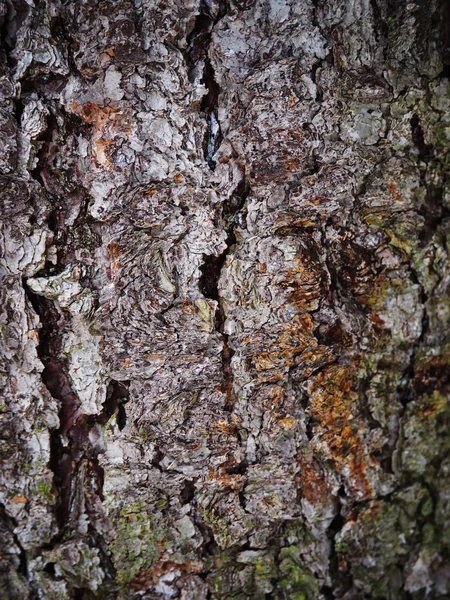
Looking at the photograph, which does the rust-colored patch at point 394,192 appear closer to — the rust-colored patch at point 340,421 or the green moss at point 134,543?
the rust-colored patch at point 340,421

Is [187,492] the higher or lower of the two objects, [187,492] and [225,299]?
the lower

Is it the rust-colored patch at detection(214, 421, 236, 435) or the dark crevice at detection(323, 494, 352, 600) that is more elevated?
the rust-colored patch at detection(214, 421, 236, 435)

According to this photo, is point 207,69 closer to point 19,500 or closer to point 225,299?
point 225,299

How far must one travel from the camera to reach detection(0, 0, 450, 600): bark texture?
907mm

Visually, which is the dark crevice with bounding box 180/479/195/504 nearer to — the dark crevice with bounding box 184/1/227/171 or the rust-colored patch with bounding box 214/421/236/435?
the rust-colored patch with bounding box 214/421/236/435

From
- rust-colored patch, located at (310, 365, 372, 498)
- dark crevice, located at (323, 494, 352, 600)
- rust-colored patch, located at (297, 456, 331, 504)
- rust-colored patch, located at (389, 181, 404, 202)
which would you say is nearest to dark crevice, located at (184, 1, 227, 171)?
rust-colored patch, located at (389, 181, 404, 202)

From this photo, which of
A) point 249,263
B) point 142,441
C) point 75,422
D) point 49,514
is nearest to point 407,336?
point 249,263

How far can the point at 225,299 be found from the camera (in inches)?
38.0

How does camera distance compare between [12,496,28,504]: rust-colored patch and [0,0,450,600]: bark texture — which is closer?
[0,0,450,600]: bark texture

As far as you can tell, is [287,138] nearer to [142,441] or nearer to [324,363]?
[324,363]

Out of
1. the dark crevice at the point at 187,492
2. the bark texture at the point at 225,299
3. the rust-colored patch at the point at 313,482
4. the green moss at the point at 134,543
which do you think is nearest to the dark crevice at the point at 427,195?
the bark texture at the point at 225,299

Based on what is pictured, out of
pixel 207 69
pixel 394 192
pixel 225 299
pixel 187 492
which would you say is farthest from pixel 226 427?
pixel 207 69

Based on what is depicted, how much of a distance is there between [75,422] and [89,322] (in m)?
0.22

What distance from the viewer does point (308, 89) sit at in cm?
91
